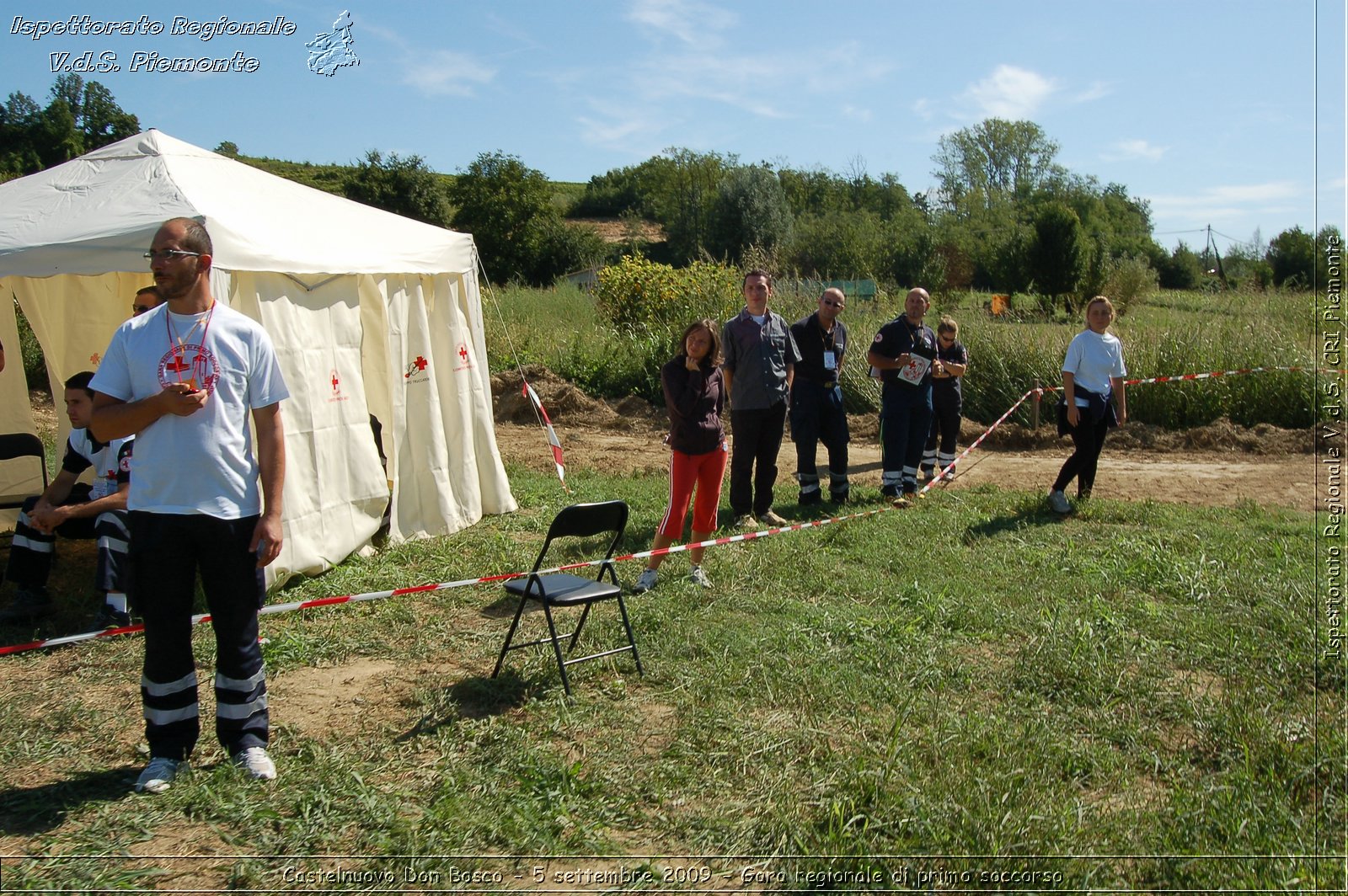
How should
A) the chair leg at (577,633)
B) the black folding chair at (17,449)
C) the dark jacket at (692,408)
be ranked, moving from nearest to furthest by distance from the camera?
the chair leg at (577,633) → the dark jacket at (692,408) → the black folding chair at (17,449)

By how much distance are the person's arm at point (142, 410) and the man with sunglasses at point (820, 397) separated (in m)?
5.79

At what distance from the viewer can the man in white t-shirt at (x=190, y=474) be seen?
145 inches

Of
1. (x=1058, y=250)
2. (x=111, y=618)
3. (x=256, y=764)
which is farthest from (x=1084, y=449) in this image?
(x=1058, y=250)

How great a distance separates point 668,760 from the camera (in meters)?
4.12

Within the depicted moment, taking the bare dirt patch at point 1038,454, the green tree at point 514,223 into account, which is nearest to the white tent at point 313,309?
the bare dirt patch at point 1038,454

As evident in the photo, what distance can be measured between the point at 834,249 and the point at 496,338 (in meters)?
25.5

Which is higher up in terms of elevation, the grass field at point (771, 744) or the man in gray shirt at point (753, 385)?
the man in gray shirt at point (753, 385)

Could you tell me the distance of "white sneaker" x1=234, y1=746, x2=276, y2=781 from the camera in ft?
12.8

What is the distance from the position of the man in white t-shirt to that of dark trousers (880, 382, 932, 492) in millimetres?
6211

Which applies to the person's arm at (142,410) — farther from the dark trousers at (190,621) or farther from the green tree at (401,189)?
the green tree at (401,189)

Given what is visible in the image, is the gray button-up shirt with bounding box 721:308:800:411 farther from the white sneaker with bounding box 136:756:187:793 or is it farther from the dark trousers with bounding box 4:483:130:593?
the white sneaker with bounding box 136:756:187:793

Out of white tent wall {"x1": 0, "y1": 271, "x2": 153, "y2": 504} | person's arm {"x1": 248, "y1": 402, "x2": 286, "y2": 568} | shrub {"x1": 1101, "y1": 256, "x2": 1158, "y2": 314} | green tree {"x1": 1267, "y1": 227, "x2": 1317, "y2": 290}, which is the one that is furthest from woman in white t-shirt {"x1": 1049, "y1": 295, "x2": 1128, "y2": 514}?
green tree {"x1": 1267, "y1": 227, "x2": 1317, "y2": 290}

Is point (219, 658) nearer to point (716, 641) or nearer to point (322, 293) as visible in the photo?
point (716, 641)

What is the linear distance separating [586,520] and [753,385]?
332cm
